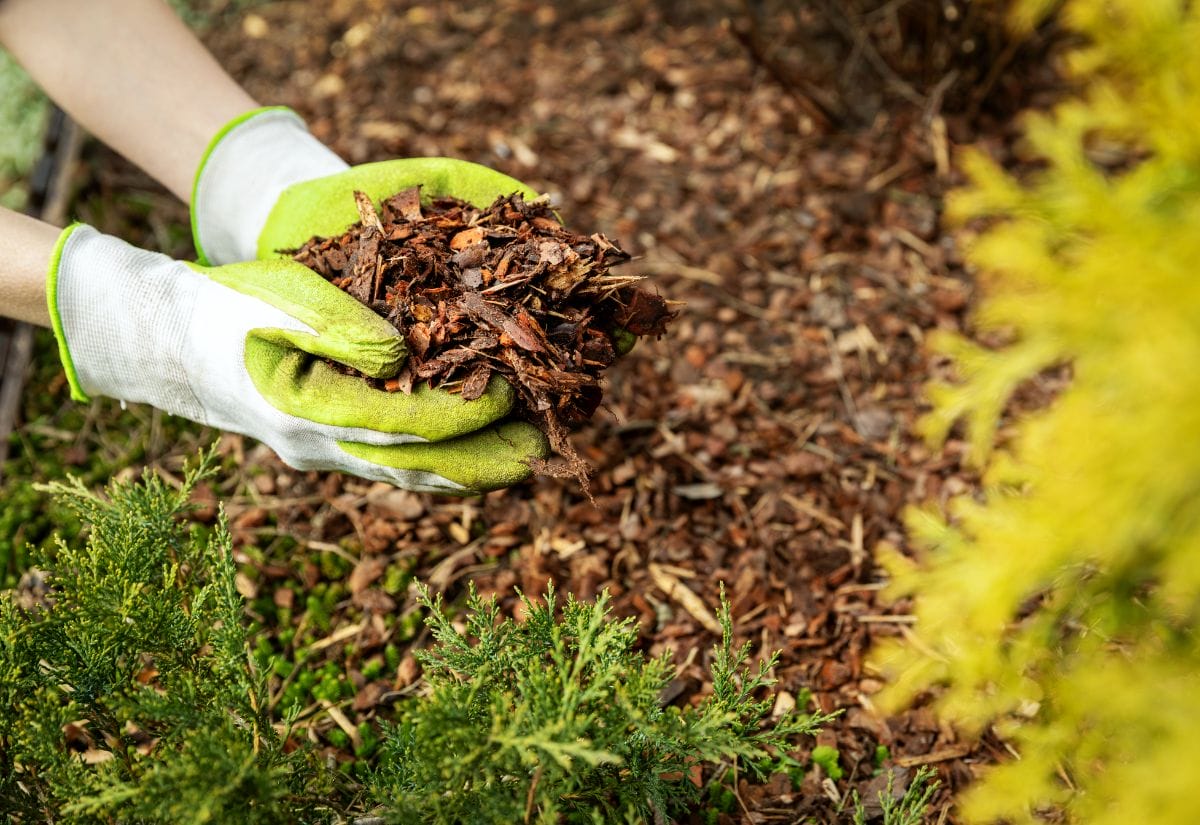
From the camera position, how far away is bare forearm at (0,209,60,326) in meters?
2.25

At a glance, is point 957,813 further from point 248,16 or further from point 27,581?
point 248,16

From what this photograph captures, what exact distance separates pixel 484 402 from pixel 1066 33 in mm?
3492

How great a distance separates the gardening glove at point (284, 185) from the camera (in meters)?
2.49

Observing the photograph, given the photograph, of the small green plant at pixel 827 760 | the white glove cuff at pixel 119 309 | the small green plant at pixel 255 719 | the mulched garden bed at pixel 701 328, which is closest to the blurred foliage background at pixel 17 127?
the mulched garden bed at pixel 701 328

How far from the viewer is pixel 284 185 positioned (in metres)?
2.70

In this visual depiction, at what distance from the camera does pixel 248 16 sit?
5012 millimetres

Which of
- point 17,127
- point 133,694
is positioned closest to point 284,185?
point 133,694

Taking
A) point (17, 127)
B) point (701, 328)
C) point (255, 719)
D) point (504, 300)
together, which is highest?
point (504, 300)

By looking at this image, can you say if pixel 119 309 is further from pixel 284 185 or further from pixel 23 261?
pixel 284 185

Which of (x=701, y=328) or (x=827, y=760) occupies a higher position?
(x=701, y=328)

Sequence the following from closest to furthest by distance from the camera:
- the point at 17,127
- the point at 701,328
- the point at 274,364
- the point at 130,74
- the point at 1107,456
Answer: the point at 1107,456
the point at 274,364
the point at 130,74
the point at 701,328
the point at 17,127

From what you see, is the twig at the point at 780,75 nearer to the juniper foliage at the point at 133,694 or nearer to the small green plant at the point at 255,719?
the small green plant at the point at 255,719

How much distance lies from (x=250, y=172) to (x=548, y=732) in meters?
2.11

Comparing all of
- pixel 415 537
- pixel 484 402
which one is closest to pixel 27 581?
pixel 415 537
